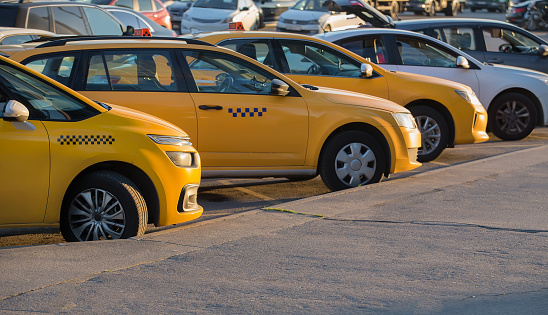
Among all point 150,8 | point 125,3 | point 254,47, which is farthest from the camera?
point 150,8

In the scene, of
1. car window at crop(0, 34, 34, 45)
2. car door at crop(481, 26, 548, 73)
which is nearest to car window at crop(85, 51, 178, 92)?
car window at crop(0, 34, 34, 45)

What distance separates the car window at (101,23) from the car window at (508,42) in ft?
22.2

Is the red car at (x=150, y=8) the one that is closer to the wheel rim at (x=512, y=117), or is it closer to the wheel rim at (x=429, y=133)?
the wheel rim at (x=512, y=117)

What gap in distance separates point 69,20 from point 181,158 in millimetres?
8981

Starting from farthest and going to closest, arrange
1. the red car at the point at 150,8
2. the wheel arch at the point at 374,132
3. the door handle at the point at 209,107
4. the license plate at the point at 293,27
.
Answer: the license plate at the point at 293,27, the red car at the point at 150,8, the wheel arch at the point at 374,132, the door handle at the point at 209,107

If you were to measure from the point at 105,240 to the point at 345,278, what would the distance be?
1811 mm

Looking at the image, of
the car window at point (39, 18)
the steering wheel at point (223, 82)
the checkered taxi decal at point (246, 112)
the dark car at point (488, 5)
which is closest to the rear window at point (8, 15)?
the car window at point (39, 18)

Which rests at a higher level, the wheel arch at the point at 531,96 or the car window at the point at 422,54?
the car window at the point at 422,54

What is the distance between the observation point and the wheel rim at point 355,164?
327 inches

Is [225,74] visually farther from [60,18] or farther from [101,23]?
[101,23]

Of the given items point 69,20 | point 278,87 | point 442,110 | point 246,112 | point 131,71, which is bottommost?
point 442,110

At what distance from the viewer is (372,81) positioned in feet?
32.9

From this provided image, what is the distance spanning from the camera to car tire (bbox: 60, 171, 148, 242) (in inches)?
231

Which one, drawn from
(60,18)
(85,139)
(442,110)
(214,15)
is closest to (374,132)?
(442,110)
